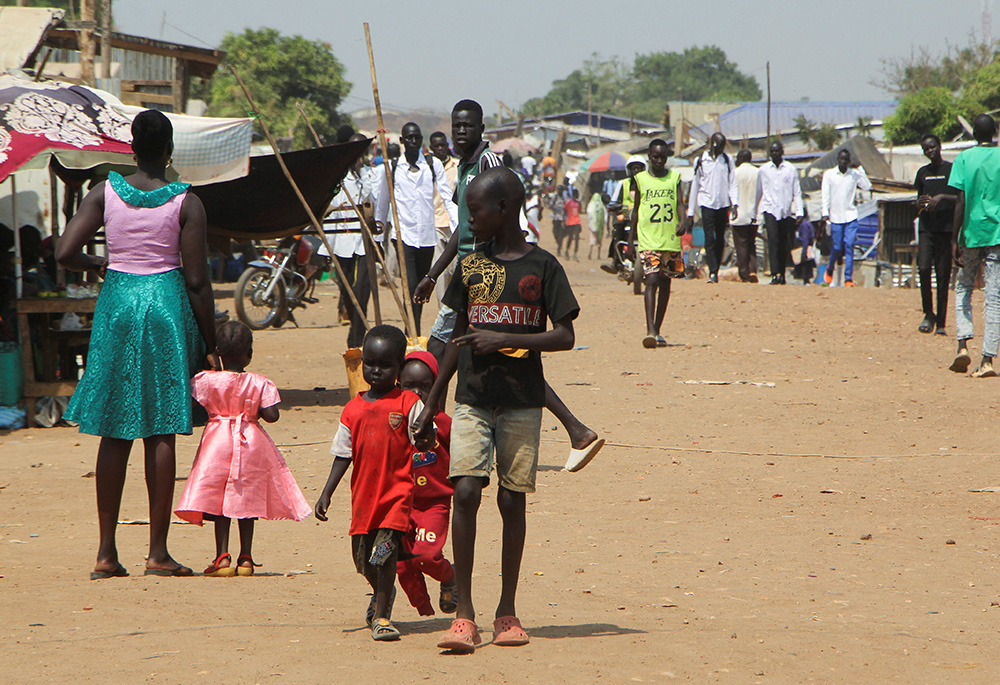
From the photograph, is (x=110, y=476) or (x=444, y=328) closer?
(x=110, y=476)

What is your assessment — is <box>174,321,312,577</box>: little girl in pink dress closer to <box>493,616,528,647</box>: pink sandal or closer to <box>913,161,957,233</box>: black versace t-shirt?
<box>493,616,528,647</box>: pink sandal

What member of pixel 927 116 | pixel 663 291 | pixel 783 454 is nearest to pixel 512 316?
pixel 783 454

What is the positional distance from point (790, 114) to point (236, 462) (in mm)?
50677

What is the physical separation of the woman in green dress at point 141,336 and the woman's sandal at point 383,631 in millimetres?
1332

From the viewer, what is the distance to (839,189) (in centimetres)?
1734

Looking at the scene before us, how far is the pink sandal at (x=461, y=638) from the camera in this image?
3377 millimetres

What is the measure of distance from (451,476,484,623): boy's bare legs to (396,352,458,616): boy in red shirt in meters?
0.24

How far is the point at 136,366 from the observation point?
450 cm

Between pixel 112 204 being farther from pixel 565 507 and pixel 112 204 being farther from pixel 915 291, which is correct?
pixel 915 291

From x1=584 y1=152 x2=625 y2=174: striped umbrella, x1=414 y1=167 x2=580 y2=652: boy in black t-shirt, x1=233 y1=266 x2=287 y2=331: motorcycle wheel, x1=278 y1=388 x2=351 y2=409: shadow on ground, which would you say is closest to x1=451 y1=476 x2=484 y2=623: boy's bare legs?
x1=414 y1=167 x2=580 y2=652: boy in black t-shirt

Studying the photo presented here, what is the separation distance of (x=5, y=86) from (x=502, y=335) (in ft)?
20.6

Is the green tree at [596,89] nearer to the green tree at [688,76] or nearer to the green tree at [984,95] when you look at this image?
the green tree at [688,76]

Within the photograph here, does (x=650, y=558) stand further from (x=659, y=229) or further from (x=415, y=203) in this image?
(x=659, y=229)

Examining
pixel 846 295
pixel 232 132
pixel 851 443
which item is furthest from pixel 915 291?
pixel 232 132
